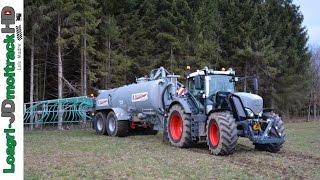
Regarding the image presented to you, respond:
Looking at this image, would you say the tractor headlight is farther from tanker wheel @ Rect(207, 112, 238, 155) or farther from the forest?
the forest

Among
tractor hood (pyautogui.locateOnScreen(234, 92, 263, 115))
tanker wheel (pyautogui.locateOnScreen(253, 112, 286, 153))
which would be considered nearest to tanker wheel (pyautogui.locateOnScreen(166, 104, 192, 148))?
tractor hood (pyautogui.locateOnScreen(234, 92, 263, 115))

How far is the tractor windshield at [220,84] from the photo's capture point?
14.1 meters

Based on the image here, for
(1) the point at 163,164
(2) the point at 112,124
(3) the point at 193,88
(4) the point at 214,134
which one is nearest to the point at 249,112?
(4) the point at 214,134

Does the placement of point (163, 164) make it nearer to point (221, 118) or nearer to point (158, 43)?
point (221, 118)

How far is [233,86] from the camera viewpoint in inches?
568

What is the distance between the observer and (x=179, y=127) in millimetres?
14969

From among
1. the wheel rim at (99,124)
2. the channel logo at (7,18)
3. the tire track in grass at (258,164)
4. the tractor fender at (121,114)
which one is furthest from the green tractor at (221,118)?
the channel logo at (7,18)

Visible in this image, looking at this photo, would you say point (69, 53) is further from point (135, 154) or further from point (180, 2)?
point (135, 154)

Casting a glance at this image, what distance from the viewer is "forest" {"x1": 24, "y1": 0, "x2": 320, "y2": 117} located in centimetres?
2656

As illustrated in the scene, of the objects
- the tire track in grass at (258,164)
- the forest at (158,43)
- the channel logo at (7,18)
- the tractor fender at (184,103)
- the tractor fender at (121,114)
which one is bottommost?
the tire track in grass at (258,164)

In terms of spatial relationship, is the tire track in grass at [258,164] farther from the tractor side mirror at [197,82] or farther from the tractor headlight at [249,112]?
Result: the tractor side mirror at [197,82]

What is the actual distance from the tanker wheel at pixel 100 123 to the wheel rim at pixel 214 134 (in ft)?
28.6

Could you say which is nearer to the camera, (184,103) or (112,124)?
(184,103)

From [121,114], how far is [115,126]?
69 cm
